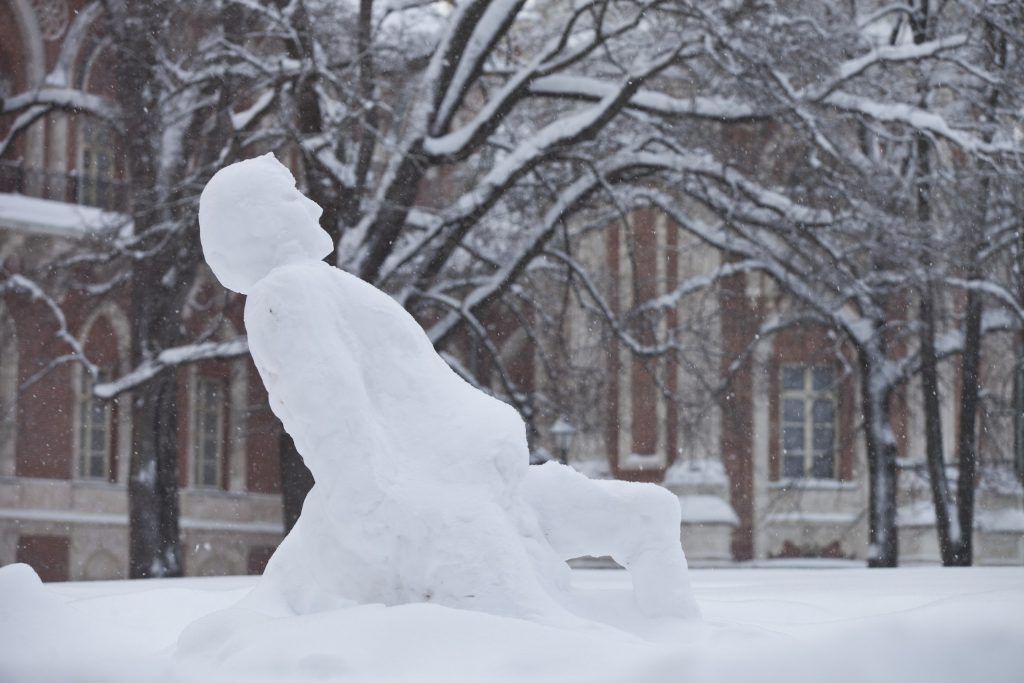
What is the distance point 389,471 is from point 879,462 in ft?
44.5

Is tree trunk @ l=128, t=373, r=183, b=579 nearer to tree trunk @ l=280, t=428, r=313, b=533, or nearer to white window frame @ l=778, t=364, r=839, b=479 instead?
tree trunk @ l=280, t=428, r=313, b=533

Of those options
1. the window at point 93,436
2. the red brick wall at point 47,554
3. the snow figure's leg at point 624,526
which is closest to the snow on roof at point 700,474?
the window at point 93,436

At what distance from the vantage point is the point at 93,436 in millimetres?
26016

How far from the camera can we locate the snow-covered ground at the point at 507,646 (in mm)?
3859

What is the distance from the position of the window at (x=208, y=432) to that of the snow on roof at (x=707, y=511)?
791cm

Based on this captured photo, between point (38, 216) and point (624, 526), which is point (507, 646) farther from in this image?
point (38, 216)

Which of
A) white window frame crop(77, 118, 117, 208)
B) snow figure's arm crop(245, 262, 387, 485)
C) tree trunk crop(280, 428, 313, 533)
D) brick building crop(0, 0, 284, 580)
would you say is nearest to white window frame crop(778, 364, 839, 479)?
brick building crop(0, 0, 284, 580)

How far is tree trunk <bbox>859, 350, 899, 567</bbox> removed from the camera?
17.8 m

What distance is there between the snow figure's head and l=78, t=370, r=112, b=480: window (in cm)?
2067

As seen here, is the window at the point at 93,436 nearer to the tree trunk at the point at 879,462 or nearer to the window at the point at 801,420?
the window at the point at 801,420

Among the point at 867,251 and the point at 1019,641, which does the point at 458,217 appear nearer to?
the point at 867,251

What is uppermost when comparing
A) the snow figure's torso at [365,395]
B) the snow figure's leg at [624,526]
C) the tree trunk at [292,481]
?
the snow figure's torso at [365,395]

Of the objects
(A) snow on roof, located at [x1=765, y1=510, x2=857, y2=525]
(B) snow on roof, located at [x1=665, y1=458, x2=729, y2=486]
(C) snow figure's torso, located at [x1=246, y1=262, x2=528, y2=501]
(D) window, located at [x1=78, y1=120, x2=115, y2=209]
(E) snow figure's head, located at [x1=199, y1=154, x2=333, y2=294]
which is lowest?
(A) snow on roof, located at [x1=765, y1=510, x2=857, y2=525]

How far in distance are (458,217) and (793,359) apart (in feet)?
55.5
